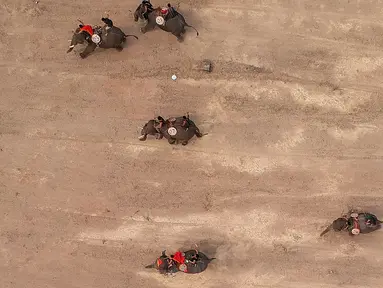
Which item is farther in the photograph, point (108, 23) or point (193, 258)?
point (108, 23)

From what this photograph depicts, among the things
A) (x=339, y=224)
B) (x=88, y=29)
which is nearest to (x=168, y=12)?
(x=88, y=29)

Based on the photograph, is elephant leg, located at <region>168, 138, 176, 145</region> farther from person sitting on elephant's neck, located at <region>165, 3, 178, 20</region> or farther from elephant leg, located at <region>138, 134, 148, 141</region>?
person sitting on elephant's neck, located at <region>165, 3, 178, 20</region>

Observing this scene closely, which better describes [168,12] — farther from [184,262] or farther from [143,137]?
[184,262]

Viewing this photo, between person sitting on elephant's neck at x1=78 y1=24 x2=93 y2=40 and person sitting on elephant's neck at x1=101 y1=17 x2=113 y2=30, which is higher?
person sitting on elephant's neck at x1=101 y1=17 x2=113 y2=30

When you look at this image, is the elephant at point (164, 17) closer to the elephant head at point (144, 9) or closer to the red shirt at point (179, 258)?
the elephant head at point (144, 9)

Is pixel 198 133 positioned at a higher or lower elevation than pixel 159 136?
higher

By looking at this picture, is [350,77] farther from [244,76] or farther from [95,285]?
[95,285]

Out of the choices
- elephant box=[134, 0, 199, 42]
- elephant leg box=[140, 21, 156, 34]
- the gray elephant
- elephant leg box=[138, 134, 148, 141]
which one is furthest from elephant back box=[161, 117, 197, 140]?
elephant leg box=[140, 21, 156, 34]
